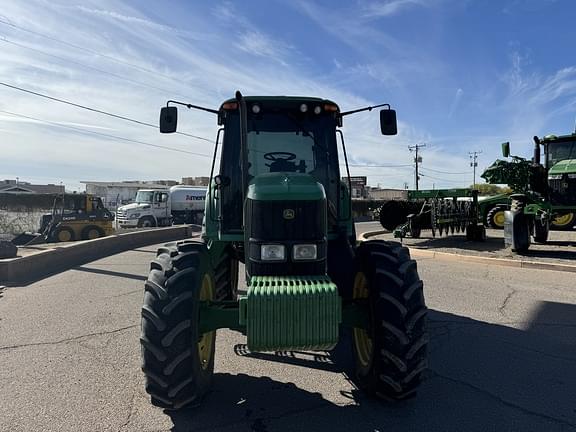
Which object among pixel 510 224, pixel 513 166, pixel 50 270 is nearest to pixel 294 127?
pixel 50 270

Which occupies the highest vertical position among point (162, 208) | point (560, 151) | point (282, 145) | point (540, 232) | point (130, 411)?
point (560, 151)

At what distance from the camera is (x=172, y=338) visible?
9.95 ft

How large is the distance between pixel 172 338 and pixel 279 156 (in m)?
2.21

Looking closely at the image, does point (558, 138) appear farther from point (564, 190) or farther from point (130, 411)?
point (130, 411)

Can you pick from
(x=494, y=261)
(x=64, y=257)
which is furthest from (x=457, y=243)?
(x=64, y=257)

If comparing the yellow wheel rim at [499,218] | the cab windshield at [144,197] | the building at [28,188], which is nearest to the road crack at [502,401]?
the yellow wheel rim at [499,218]

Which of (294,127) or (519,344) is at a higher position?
(294,127)

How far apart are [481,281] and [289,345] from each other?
6.31m

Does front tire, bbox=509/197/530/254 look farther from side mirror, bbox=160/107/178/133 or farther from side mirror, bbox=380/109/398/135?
side mirror, bbox=160/107/178/133

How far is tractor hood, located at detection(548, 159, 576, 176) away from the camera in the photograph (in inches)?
456

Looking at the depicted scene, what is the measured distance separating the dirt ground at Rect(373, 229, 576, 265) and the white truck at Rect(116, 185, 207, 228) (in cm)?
1747

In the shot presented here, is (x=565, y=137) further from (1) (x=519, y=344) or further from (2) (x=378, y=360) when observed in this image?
(2) (x=378, y=360)

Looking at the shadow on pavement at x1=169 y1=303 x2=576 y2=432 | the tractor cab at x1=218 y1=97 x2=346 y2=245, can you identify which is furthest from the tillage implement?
the tractor cab at x1=218 y1=97 x2=346 y2=245

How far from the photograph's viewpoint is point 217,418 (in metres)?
3.17
